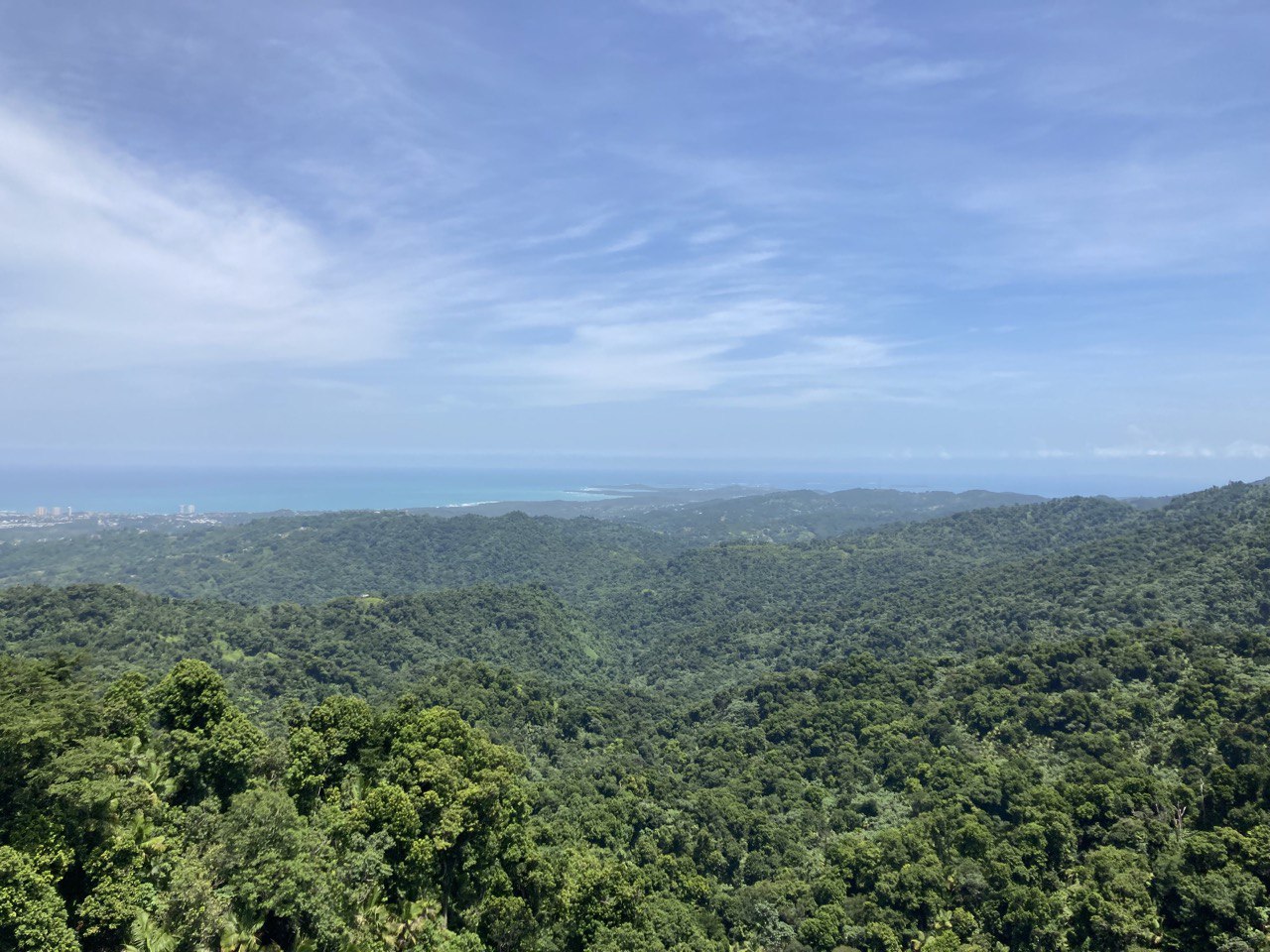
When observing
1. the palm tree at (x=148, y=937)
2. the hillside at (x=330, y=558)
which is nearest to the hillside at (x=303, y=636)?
the hillside at (x=330, y=558)

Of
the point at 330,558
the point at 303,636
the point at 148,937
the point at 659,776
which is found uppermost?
the point at 148,937

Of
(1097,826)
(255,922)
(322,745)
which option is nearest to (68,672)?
(322,745)

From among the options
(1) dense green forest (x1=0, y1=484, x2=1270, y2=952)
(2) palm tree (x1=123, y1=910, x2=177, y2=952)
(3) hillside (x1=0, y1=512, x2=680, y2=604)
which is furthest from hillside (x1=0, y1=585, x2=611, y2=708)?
(2) palm tree (x1=123, y1=910, x2=177, y2=952)

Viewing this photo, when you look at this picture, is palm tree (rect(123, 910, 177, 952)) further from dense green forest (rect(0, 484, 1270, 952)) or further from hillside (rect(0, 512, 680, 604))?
hillside (rect(0, 512, 680, 604))

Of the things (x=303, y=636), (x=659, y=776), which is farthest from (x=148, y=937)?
(x=303, y=636)

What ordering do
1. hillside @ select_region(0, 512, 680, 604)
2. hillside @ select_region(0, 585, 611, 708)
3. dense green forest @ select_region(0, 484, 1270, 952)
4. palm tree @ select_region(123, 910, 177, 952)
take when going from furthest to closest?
1. hillside @ select_region(0, 512, 680, 604)
2. hillside @ select_region(0, 585, 611, 708)
3. dense green forest @ select_region(0, 484, 1270, 952)
4. palm tree @ select_region(123, 910, 177, 952)

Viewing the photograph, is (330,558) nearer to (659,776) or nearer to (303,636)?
(303,636)

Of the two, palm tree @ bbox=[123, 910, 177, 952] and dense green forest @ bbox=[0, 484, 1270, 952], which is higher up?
palm tree @ bbox=[123, 910, 177, 952]

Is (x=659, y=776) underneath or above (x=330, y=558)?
underneath

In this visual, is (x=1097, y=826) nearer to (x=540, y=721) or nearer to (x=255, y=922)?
(x=255, y=922)
